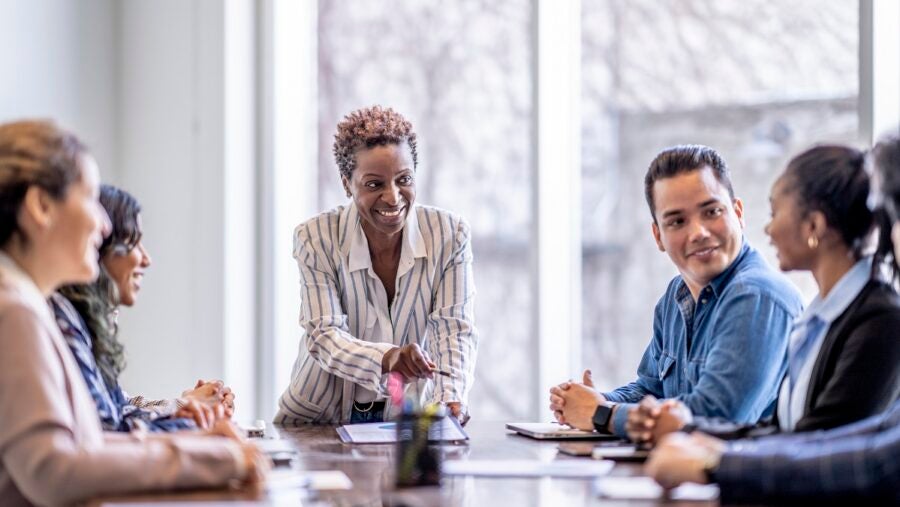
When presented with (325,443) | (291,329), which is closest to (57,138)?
(325,443)

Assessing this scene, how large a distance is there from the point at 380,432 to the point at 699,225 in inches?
34.5

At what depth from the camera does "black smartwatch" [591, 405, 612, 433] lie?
8.44ft

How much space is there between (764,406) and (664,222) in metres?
0.49

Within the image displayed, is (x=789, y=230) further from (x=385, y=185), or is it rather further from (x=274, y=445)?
(x=385, y=185)

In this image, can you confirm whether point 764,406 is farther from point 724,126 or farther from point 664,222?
point 724,126

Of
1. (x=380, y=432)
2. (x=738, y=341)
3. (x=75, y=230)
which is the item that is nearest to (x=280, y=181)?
(x=380, y=432)

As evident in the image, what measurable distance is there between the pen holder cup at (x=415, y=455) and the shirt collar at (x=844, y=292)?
75 cm

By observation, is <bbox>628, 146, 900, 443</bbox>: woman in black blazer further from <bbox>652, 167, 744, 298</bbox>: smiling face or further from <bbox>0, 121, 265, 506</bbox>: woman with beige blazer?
<bbox>0, 121, 265, 506</bbox>: woman with beige blazer

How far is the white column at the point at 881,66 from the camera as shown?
134 inches

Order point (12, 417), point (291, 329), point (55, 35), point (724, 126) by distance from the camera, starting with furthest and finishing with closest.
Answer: point (291, 329) < point (55, 35) < point (724, 126) < point (12, 417)

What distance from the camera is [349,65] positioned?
4762 mm

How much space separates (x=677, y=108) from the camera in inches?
166

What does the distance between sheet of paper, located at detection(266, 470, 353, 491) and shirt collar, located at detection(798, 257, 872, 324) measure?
915mm

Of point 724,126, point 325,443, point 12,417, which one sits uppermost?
point 724,126
